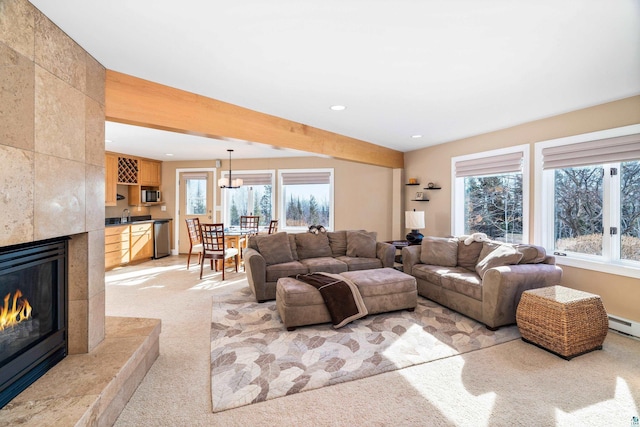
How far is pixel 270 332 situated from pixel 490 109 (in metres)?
3.46

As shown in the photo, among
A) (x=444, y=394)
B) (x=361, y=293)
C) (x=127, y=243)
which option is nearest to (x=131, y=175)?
(x=127, y=243)

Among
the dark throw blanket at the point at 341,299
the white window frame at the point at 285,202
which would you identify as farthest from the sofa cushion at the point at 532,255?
the white window frame at the point at 285,202

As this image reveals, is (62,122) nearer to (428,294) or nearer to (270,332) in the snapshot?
(270,332)

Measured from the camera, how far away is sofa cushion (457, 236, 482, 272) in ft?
13.1

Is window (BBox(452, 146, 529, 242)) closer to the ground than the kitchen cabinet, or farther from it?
closer to the ground

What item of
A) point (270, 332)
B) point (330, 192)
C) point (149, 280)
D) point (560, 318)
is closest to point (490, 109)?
point (560, 318)

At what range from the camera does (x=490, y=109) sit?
342 centimetres

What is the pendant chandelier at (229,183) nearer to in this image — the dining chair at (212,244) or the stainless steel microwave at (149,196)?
the dining chair at (212,244)

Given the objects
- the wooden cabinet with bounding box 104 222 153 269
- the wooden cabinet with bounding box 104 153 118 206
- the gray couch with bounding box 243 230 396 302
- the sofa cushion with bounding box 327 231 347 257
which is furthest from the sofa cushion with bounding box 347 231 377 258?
the wooden cabinet with bounding box 104 153 118 206

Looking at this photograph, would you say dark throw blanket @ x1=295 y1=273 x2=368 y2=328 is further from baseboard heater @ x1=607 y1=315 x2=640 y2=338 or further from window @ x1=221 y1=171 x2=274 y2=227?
window @ x1=221 y1=171 x2=274 y2=227

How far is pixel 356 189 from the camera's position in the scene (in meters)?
6.65

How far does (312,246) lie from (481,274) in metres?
2.45

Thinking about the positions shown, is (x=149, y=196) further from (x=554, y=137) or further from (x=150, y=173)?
(x=554, y=137)

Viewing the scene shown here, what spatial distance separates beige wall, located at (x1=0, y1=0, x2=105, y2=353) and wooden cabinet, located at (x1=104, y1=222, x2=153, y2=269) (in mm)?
4019
